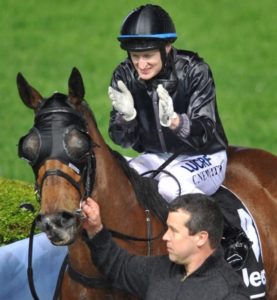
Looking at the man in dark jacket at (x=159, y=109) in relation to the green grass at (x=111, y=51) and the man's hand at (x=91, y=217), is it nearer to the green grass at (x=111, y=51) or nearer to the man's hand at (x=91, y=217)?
the man's hand at (x=91, y=217)

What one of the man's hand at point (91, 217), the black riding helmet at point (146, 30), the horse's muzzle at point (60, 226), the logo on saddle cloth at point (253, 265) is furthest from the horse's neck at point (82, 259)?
the black riding helmet at point (146, 30)

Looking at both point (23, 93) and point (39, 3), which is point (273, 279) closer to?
point (23, 93)

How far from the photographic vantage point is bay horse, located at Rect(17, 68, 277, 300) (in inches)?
265

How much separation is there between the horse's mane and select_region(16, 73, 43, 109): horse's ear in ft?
2.26

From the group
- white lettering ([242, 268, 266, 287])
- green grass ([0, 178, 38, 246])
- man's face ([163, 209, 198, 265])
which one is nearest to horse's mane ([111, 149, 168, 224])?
white lettering ([242, 268, 266, 287])

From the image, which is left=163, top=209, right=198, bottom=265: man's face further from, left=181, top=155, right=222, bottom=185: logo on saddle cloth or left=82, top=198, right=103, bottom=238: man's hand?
left=181, top=155, right=222, bottom=185: logo on saddle cloth

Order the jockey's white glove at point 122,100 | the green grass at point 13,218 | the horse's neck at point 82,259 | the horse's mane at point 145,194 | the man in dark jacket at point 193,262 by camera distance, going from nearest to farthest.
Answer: the man in dark jacket at point 193,262, the horse's neck at point 82,259, the jockey's white glove at point 122,100, the horse's mane at point 145,194, the green grass at point 13,218

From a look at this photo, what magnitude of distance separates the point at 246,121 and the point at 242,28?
414cm

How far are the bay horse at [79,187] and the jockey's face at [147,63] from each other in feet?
1.83

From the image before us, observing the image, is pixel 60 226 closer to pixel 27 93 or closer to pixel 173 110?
pixel 27 93

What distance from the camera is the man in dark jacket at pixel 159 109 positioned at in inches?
300

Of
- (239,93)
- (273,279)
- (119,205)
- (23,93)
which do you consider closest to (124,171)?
(119,205)

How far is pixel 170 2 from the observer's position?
2128 cm

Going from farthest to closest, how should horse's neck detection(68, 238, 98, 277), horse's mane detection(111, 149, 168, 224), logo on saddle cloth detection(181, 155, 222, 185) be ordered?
logo on saddle cloth detection(181, 155, 222, 185) → horse's mane detection(111, 149, 168, 224) → horse's neck detection(68, 238, 98, 277)
